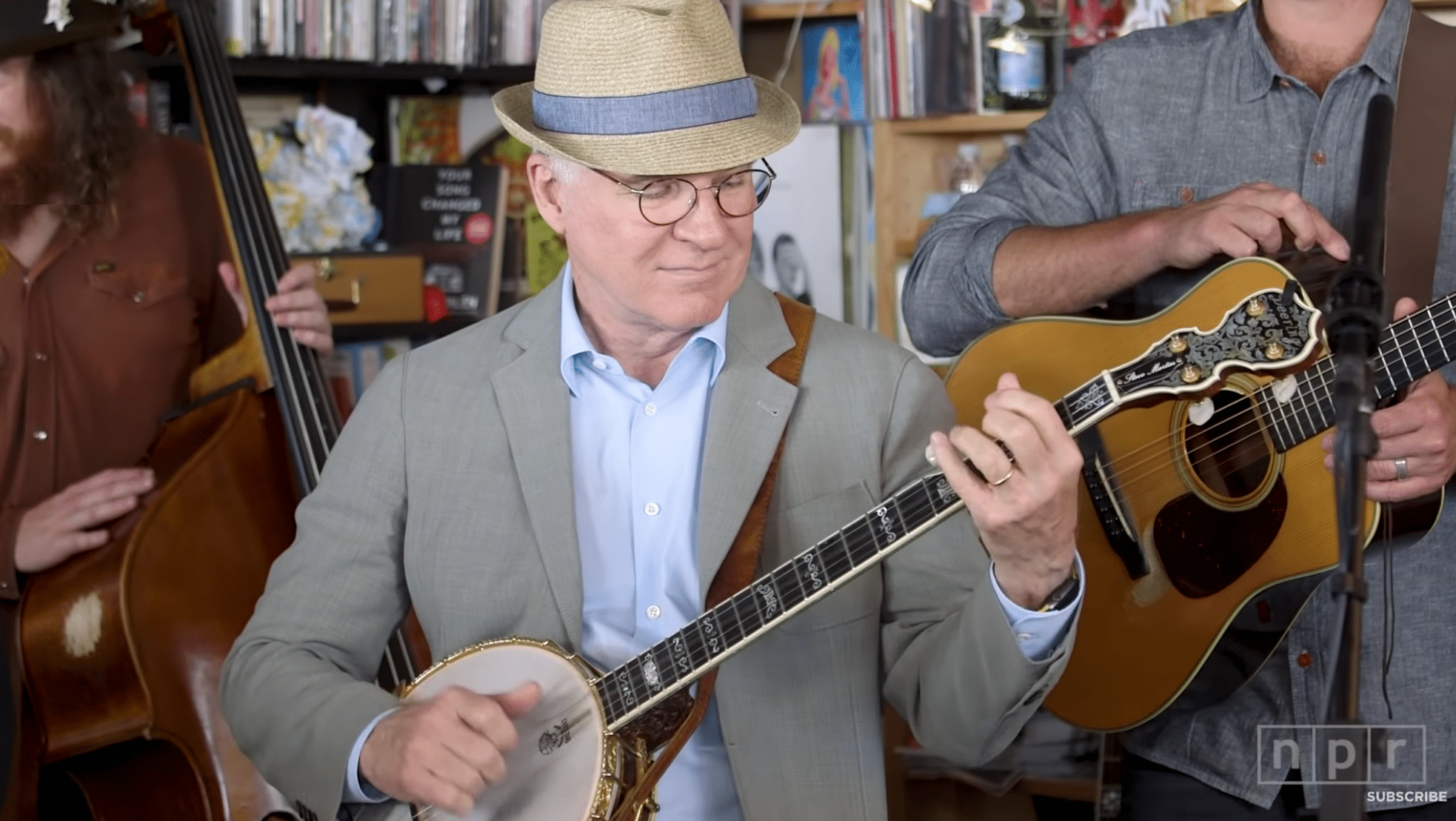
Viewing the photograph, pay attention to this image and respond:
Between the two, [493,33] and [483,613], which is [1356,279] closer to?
[483,613]

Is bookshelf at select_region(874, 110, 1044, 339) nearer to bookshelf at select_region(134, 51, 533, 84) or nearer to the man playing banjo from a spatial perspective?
bookshelf at select_region(134, 51, 533, 84)

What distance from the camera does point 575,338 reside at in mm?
1765

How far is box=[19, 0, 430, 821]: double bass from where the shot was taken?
2031 mm

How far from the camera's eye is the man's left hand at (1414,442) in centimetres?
162

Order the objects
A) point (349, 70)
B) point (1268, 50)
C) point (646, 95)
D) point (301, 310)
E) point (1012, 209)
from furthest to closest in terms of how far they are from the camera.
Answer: point (349, 70), point (301, 310), point (1012, 209), point (1268, 50), point (646, 95)

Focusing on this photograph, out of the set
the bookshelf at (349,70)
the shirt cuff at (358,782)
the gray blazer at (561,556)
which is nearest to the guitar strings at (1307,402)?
the gray blazer at (561,556)

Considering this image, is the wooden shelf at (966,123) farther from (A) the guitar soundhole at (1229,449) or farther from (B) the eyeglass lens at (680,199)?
(B) the eyeglass lens at (680,199)

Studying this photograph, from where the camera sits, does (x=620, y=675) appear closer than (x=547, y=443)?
Yes

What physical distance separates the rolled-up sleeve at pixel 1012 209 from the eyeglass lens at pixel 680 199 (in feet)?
1.57

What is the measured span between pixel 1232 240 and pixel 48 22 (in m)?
1.84

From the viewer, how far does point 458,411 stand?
1.78 meters

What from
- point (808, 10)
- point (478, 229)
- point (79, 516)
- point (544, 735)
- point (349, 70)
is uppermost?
point (808, 10)

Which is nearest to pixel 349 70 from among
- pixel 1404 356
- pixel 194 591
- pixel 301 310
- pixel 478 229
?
pixel 478 229

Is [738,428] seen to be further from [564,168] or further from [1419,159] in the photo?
[1419,159]
